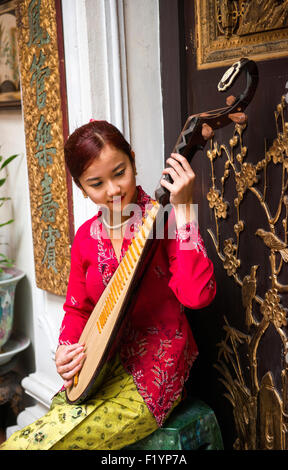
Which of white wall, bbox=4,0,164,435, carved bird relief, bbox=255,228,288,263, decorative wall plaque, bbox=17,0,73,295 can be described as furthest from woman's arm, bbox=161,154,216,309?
decorative wall plaque, bbox=17,0,73,295

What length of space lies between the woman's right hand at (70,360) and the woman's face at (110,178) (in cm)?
39

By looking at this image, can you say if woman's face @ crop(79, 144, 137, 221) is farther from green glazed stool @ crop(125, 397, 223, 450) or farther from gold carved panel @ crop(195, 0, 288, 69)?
green glazed stool @ crop(125, 397, 223, 450)

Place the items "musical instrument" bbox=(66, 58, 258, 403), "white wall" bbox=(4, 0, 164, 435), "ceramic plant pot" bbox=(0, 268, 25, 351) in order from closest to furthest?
"musical instrument" bbox=(66, 58, 258, 403), "white wall" bbox=(4, 0, 164, 435), "ceramic plant pot" bbox=(0, 268, 25, 351)

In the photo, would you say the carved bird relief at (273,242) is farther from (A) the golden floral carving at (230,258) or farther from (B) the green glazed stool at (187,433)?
(B) the green glazed stool at (187,433)

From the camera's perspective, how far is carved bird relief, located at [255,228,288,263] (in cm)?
137

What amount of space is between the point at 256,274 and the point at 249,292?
0.06 m

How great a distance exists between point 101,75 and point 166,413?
1.08 metres

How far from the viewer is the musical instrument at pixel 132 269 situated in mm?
1140

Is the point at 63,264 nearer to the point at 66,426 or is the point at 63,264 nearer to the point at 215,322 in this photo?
the point at 215,322

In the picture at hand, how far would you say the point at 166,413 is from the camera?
1.36 metres

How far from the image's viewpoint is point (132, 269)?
1223 millimetres

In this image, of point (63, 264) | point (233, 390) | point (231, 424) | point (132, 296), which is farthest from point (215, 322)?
point (63, 264)

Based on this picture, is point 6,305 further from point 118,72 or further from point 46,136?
point 118,72

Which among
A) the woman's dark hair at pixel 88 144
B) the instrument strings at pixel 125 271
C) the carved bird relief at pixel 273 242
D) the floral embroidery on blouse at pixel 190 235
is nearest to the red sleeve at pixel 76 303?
the instrument strings at pixel 125 271
